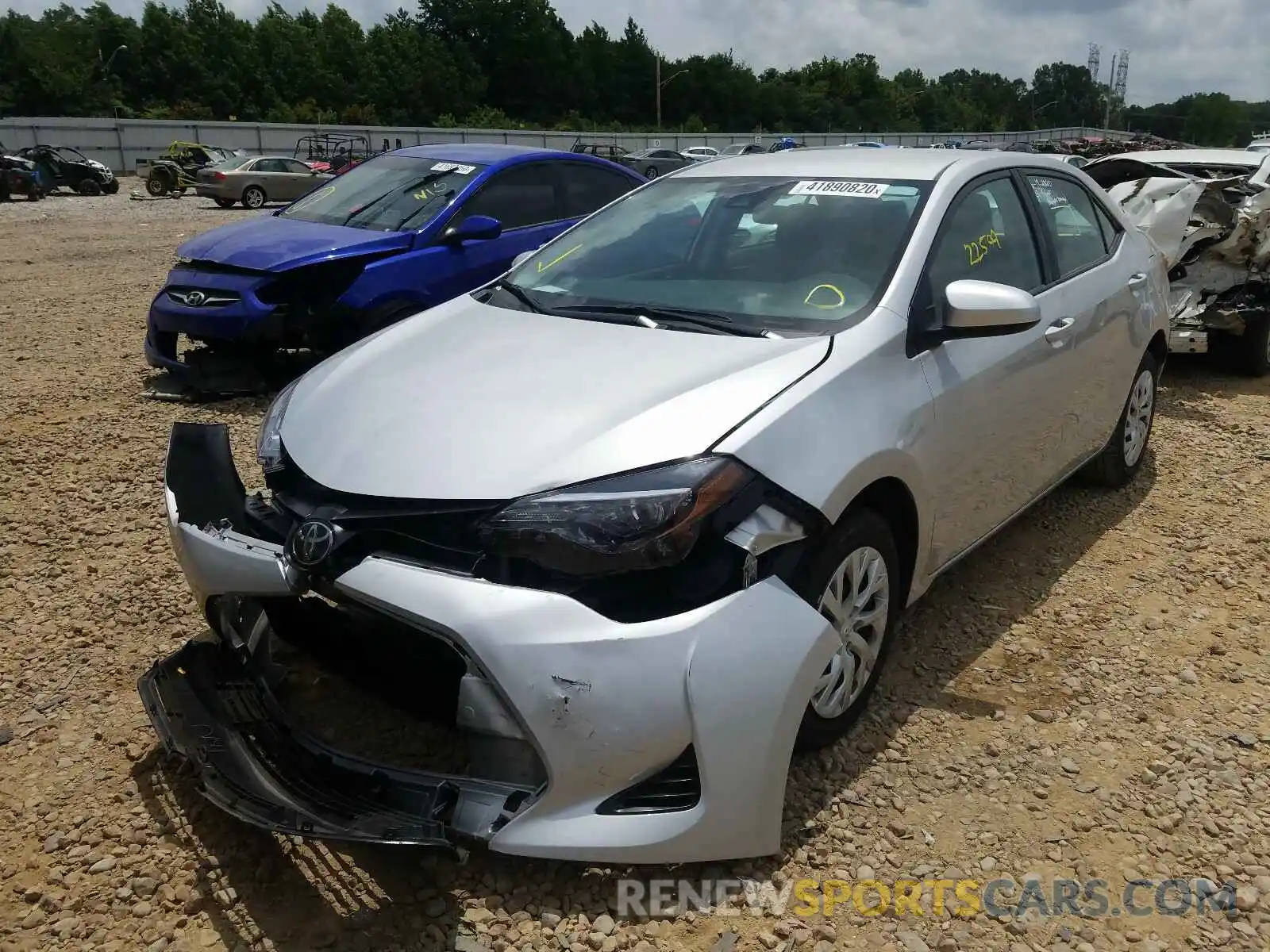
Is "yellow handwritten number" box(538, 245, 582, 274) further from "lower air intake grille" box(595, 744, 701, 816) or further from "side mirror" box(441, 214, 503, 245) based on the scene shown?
"side mirror" box(441, 214, 503, 245)

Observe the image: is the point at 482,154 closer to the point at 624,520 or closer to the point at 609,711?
the point at 624,520

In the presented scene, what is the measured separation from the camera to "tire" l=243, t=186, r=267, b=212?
80.8 ft

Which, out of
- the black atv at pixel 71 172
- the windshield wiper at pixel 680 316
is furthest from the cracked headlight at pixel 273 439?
the black atv at pixel 71 172

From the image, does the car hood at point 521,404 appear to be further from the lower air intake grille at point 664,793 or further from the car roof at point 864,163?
the car roof at point 864,163

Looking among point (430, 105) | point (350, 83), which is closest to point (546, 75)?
point (430, 105)

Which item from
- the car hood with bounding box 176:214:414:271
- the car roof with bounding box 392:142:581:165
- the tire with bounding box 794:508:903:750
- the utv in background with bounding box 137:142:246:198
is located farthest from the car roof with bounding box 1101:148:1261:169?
the utv in background with bounding box 137:142:246:198

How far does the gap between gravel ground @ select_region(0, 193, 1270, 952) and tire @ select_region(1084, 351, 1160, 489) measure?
12 cm

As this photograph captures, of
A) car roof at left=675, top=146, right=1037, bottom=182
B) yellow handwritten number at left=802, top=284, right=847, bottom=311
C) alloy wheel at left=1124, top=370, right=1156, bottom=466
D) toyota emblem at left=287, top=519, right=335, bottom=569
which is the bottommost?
alloy wheel at left=1124, top=370, right=1156, bottom=466

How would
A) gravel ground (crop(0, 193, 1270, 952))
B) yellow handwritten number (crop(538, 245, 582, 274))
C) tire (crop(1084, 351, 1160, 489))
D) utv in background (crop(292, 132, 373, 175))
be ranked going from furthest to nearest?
1. utv in background (crop(292, 132, 373, 175))
2. tire (crop(1084, 351, 1160, 489))
3. yellow handwritten number (crop(538, 245, 582, 274))
4. gravel ground (crop(0, 193, 1270, 952))

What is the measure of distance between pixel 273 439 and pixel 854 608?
1734mm

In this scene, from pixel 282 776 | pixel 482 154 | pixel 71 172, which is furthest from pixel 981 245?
pixel 71 172

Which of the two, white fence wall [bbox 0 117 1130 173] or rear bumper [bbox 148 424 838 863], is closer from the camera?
rear bumper [bbox 148 424 838 863]

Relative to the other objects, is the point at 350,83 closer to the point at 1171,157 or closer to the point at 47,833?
the point at 1171,157

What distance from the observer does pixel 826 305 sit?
3080 millimetres
